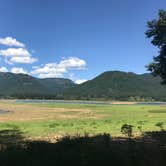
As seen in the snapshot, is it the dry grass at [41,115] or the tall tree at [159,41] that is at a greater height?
the tall tree at [159,41]

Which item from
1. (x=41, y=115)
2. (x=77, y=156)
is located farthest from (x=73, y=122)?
(x=77, y=156)

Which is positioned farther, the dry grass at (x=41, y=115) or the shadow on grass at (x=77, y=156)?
the dry grass at (x=41, y=115)

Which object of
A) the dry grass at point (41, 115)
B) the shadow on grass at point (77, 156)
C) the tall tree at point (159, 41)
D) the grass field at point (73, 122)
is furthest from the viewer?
the dry grass at point (41, 115)

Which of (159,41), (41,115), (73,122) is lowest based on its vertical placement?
(73,122)

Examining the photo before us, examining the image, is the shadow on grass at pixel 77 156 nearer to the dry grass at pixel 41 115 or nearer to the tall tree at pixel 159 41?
the tall tree at pixel 159 41

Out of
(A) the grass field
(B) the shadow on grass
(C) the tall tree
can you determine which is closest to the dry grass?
(A) the grass field

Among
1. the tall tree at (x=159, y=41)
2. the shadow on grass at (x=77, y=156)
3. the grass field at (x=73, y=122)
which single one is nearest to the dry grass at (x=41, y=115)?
the grass field at (x=73, y=122)

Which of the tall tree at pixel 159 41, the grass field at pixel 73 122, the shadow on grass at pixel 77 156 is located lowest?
the grass field at pixel 73 122

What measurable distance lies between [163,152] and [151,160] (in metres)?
0.87

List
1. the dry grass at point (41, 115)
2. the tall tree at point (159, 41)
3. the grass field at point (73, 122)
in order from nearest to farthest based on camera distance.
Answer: the tall tree at point (159, 41) < the grass field at point (73, 122) < the dry grass at point (41, 115)

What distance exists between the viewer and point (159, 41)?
1962cm

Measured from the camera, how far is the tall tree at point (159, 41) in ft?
63.2

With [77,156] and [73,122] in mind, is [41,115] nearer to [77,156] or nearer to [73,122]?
[73,122]

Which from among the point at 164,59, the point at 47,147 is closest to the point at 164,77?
the point at 164,59
